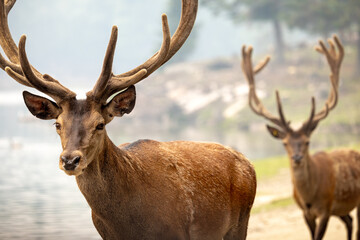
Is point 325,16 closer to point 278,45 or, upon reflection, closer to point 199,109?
point 278,45

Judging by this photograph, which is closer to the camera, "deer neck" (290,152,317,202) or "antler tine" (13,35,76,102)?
"antler tine" (13,35,76,102)

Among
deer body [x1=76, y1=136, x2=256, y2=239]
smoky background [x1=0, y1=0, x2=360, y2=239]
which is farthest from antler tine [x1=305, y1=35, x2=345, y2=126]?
deer body [x1=76, y1=136, x2=256, y2=239]

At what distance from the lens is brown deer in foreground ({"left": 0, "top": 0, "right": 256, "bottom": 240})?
462cm

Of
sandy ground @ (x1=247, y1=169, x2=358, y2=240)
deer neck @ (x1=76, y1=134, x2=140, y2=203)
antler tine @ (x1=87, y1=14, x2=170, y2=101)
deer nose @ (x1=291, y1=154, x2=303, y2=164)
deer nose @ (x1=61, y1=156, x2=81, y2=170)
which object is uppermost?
antler tine @ (x1=87, y1=14, x2=170, y2=101)

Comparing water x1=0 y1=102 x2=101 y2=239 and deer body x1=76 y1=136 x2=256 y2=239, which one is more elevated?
deer body x1=76 y1=136 x2=256 y2=239

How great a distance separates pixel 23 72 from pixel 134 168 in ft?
3.65

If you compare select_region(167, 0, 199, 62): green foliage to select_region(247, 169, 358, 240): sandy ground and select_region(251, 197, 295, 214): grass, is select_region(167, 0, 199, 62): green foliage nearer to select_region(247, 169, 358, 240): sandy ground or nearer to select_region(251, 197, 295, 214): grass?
select_region(251, 197, 295, 214): grass

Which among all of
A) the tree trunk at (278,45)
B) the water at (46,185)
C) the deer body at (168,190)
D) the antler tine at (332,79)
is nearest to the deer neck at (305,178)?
the antler tine at (332,79)

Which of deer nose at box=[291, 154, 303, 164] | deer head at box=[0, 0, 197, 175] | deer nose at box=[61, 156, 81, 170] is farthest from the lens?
deer nose at box=[291, 154, 303, 164]

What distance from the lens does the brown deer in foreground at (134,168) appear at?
4625 mm

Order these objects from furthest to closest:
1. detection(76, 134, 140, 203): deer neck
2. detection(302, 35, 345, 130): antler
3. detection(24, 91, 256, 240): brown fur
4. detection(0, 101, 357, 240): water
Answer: detection(0, 101, 357, 240): water → detection(302, 35, 345, 130): antler → detection(76, 134, 140, 203): deer neck → detection(24, 91, 256, 240): brown fur

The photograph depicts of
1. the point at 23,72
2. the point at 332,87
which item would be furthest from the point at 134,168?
the point at 332,87

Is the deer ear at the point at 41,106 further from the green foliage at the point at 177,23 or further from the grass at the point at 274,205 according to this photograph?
the green foliage at the point at 177,23

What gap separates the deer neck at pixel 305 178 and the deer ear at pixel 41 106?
5403mm
